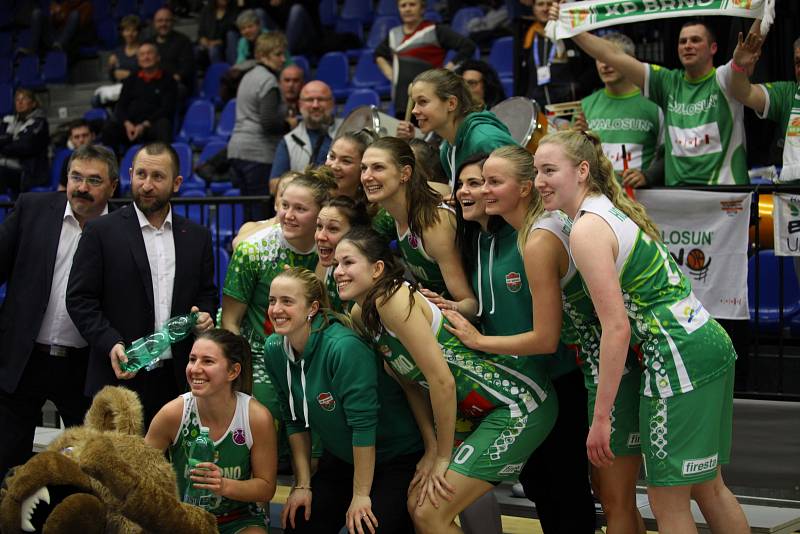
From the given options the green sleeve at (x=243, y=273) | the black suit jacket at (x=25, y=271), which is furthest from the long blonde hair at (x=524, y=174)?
the black suit jacket at (x=25, y=271)

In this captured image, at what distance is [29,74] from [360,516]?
1167 centimetres

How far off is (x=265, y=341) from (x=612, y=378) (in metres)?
1.75

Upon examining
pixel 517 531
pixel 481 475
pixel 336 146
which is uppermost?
pixel 336 146

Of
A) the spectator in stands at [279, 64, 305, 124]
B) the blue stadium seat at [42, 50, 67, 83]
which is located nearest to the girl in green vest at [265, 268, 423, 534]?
the spectator in stands at [279, 64, 305, 124]

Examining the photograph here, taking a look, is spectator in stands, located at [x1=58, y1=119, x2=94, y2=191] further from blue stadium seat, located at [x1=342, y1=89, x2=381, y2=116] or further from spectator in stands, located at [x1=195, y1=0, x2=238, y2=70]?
blue stadium seat, located at [x1=342, y1=89, x2=381, y2=116]

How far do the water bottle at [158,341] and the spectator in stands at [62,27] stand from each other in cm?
1043

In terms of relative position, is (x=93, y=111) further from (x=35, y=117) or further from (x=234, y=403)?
(x=234, y=403)

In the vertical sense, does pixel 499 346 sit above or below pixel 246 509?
above

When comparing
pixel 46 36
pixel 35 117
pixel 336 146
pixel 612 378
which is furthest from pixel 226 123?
pixel 612 378

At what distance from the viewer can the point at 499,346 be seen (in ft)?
13.1

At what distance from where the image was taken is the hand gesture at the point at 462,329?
4039mm

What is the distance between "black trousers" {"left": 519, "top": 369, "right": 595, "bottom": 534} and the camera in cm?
423

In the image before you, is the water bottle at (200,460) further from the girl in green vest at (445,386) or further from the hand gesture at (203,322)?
the girl in green vest at (445,386)

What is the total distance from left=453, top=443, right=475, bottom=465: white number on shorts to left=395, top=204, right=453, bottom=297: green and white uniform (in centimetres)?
70
